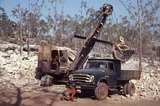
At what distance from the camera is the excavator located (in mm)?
23206

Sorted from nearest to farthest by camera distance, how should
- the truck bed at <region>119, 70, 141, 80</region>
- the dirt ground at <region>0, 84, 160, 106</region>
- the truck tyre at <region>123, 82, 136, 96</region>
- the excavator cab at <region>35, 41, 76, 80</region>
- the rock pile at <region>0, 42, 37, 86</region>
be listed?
1. the dirt ground at <region>0, 84, 160, 106</region>
2. the truck bed at <region>119, 70, 141, 80</region>
3. the truck tyre at <region>123, 82, 136, 96</region>
4. the excavator cab at <region>35, 41, 76, 80</region>
5. the rock pile at <region>0, 42, 37, 86</region>

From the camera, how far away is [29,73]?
28.6m

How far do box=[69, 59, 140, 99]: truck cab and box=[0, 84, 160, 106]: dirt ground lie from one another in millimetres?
580

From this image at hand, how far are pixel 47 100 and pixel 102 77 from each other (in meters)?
3.12

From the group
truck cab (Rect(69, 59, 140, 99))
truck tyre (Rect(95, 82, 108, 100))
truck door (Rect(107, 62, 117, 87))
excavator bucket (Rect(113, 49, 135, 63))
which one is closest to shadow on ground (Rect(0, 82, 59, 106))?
truck cab (Rect(69, 59, 140, 99))

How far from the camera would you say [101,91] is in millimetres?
20656

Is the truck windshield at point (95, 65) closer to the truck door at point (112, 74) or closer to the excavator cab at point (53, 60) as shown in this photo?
the truck door at point (112, 74)

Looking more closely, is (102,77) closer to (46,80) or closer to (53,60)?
(46,80)

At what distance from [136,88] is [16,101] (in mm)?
8584

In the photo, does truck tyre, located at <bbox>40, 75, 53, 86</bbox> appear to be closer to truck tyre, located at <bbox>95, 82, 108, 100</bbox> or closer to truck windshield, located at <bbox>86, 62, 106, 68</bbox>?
truck windshield, located at <bbox>86, 62, 106, 68</bbox>

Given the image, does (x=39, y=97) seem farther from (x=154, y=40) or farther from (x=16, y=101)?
(x=154, y=40)

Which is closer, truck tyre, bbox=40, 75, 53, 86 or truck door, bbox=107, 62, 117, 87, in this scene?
truck door, bbox=107, 62, 117, 87

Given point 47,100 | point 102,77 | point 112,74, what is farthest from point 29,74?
→ point 47,100

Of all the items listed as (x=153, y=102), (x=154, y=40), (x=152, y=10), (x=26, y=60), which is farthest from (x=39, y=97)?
(x=154, y=40)
